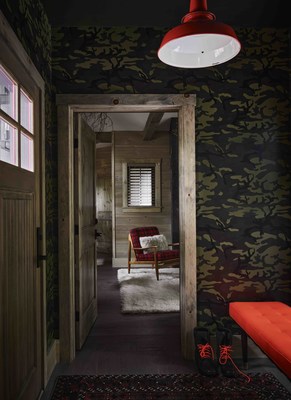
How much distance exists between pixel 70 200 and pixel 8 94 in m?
1.20

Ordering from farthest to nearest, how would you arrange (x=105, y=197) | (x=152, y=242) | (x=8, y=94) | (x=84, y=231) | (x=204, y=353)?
(x=105, y=197), (x=152, y=242), (x=84, y=231), (x=204, y=353), (x=8, y=94)

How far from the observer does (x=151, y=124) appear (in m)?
6.27

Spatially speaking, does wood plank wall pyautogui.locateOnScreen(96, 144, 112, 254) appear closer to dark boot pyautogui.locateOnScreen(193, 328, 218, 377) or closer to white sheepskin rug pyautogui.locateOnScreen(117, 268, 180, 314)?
white sheepskin rug pyautogui.locateOnScreen(117, 268, 180, 314)

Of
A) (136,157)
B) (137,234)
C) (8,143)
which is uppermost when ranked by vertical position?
(136,157)

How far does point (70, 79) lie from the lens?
10.0 ft

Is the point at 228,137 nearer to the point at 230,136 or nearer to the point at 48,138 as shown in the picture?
the point at 230,136

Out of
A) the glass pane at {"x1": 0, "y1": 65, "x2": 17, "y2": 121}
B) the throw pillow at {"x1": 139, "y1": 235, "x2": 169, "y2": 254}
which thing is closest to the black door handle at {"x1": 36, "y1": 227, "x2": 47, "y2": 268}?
the glass pane at {"x1": 0, "y1": 65, "x2": 17, "y2": 121}

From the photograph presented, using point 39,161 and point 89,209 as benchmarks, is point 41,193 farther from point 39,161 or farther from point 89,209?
point 89,209


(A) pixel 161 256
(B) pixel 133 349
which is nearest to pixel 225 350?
(B) pixel 133 349

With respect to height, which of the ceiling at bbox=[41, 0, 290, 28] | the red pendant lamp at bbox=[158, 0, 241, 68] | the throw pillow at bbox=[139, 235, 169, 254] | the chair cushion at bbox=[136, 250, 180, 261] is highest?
the ceiling at bbox=[41, 0, 290, 28]

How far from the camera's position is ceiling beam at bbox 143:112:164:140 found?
5.62 meters

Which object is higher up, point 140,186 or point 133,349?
point 140,186

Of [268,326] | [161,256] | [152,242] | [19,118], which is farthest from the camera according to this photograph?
[152,242]

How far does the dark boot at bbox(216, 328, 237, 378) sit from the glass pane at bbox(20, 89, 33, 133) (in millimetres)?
2172
